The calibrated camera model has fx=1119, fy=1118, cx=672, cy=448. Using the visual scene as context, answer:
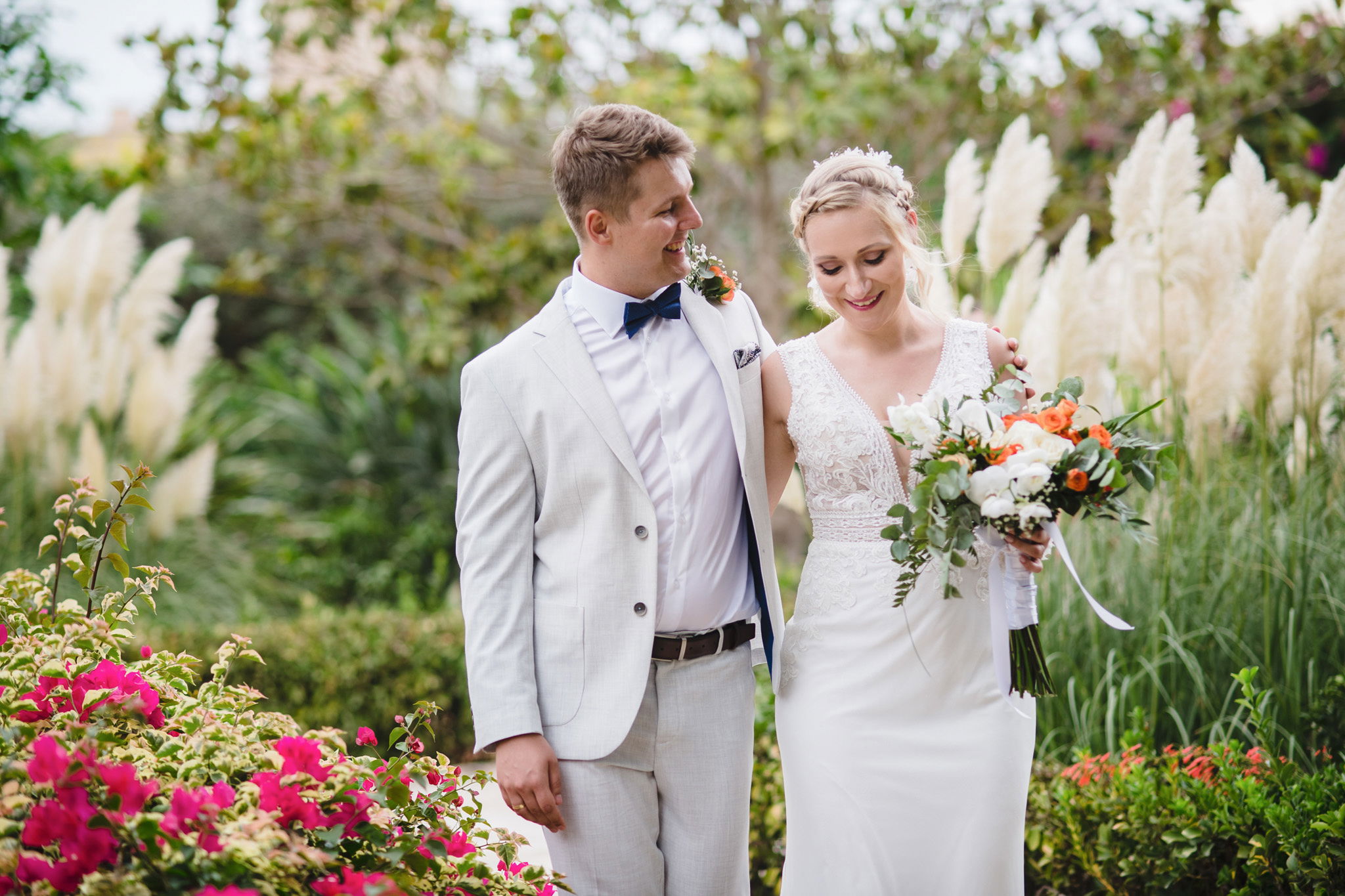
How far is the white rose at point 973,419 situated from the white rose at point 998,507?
182mm

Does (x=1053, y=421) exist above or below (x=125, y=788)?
above

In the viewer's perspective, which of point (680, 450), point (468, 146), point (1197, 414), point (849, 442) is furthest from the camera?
point (468, 146)

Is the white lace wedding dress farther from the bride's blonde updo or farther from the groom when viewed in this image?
the bride's blonde updo

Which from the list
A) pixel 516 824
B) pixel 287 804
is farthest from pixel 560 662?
pixel 516 824

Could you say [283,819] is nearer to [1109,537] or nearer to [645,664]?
[645,664]

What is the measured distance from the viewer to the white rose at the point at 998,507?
2.33 m

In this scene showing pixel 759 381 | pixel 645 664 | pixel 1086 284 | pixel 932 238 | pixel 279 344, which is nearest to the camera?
pixel 645 664

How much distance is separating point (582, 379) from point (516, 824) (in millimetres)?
2800

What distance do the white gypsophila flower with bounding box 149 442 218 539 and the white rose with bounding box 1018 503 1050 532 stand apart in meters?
5.30

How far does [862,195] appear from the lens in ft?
8.79

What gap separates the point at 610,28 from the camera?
7379 mm

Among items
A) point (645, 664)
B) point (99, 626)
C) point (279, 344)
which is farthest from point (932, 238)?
point (279, 344)

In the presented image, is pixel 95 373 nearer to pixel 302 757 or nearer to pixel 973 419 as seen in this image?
pixel 302 757

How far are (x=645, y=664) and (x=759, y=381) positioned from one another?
2.65ft
